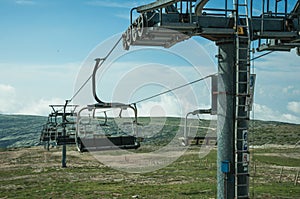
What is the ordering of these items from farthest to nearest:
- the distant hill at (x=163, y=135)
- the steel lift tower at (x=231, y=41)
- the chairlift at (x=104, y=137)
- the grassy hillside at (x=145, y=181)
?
1. the distant hill at (x=163, y=135)
2. the grassy hillside at (x=145, y=181)
3. the chairlift at (x=104, y=137)
4. the steel lift tower at (x=231, y=41)

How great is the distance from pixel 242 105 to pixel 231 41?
1.67 meters

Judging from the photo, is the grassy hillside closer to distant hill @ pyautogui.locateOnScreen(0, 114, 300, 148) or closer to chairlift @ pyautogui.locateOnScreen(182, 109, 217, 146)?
chairlift @ pyautogui.locateOnScreen(182, 109, 217, 146)

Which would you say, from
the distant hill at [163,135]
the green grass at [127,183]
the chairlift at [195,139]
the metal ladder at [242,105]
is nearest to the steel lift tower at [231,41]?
the metal ladder at [242,105]

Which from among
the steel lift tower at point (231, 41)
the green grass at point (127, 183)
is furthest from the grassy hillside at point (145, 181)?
the steel lift tower at point (231, 41)

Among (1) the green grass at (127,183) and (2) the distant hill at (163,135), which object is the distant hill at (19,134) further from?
(1) the green grass at (127,183)

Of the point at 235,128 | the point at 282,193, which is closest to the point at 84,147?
the point at 235,128

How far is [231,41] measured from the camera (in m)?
10.7

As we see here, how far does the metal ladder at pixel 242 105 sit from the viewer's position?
10.4m

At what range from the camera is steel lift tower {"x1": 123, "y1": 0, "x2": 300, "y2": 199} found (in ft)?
34.1

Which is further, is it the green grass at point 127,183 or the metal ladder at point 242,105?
the green grass at point 127,183

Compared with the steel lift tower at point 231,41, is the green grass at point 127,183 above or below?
below

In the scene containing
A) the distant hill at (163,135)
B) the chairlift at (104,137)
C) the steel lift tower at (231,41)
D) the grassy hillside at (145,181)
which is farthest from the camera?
the distant hill at (163,135)

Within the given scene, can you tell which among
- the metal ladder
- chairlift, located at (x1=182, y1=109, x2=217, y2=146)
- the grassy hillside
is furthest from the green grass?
the metal ladder

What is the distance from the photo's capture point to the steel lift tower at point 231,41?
10.4 m
